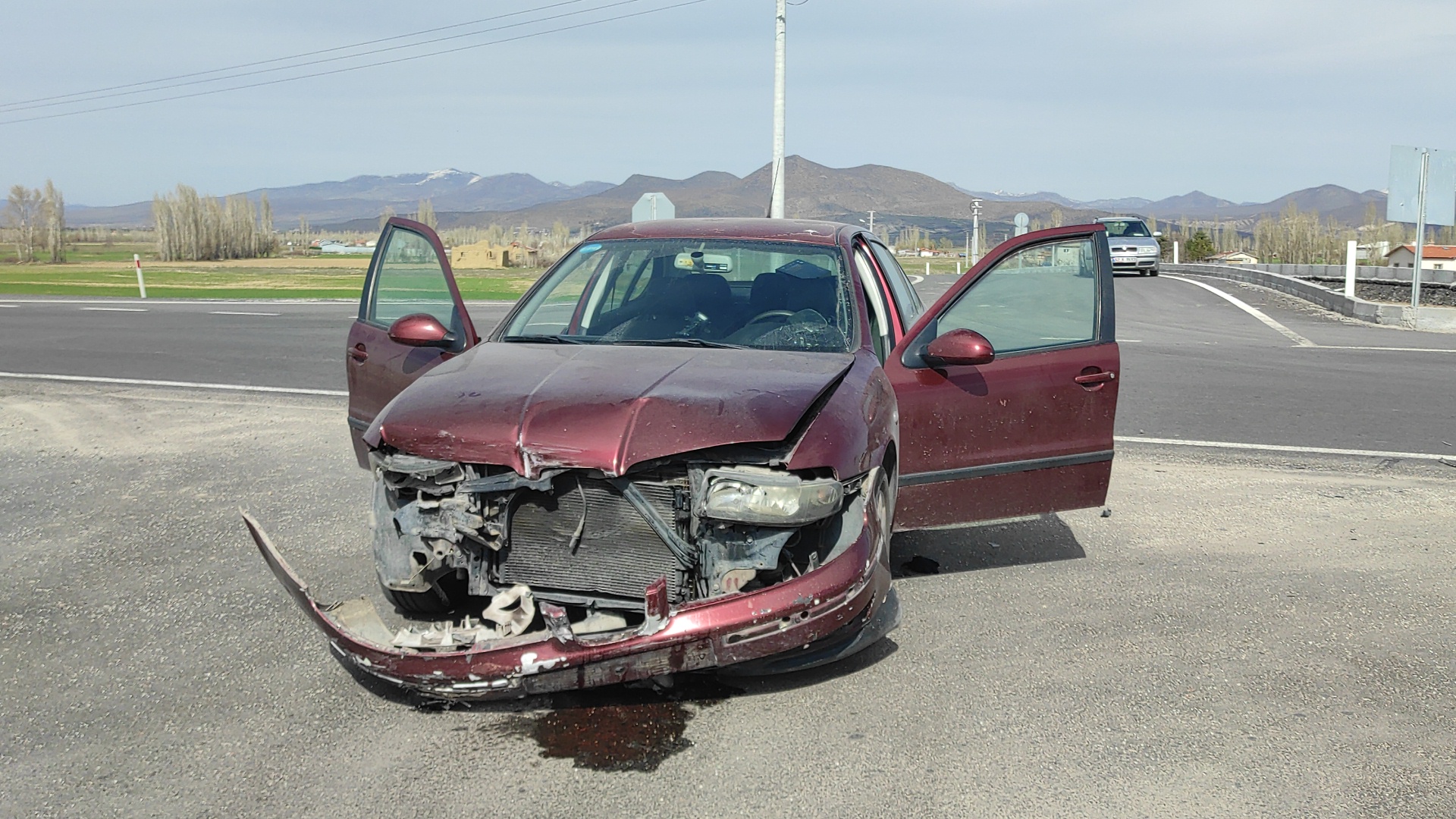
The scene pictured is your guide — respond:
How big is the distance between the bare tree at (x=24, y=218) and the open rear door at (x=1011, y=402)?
247 ft

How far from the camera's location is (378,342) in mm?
5809

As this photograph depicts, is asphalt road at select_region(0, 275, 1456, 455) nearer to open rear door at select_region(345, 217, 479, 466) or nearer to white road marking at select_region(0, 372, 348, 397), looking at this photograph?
white road marking at select_region(0, 372, 348, 397)

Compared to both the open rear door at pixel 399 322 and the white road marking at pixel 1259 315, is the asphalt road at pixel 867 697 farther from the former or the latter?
the white road marking at pixel 1259 315

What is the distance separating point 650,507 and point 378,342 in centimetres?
260

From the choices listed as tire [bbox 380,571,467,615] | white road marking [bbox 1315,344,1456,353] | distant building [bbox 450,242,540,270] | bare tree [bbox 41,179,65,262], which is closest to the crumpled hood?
tire [bbox 380,571,467,615]

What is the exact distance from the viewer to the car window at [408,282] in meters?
6.00

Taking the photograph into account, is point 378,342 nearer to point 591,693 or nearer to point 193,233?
point 591,693

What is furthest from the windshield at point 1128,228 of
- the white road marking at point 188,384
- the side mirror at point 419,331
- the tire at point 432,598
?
the tire at point 432,598

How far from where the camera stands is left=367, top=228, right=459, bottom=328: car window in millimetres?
5996

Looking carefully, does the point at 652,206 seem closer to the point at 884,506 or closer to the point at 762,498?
the point at 884,506

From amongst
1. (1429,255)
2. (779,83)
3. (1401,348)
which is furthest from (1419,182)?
(1429,255)

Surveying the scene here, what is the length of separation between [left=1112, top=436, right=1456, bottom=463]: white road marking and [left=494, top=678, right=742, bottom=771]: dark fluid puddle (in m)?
5.97

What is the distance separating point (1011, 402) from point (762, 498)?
6.50ft

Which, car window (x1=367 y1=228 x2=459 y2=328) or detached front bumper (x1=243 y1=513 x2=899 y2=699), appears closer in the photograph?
detached front bumper (x1=243 y1=513 x2=899 y2=699)
